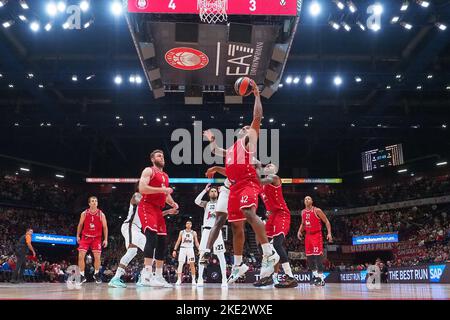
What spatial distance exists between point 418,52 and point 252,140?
13.7 m

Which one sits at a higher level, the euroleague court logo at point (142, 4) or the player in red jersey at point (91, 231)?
the euroleague court logo at point (142, 4)

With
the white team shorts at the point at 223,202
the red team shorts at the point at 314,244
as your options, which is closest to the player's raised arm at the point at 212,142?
the white team shorts at the point at 223,202

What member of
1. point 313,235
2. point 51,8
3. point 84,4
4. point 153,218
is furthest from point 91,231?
point 51,8

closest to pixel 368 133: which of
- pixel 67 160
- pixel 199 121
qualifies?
pixel 199 121

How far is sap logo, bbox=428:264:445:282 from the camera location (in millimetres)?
14109

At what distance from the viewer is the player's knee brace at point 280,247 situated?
276 inches

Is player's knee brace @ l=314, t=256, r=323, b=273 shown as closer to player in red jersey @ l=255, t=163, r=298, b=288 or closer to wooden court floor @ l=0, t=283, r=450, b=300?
player in red jersey @ l=255, t=163, r=298, b=288

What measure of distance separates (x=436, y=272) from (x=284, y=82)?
9.13 metres

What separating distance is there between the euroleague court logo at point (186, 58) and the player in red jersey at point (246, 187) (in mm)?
1980

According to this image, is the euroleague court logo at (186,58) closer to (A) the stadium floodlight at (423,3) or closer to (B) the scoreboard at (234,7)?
(B) the scoreboard at (234,7)

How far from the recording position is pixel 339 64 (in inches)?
710

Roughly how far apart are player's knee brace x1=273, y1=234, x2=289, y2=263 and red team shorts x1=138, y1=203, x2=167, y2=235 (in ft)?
6.33

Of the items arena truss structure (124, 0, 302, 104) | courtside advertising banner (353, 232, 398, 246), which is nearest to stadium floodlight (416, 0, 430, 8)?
arena truss structure (124, 0, 302, 104)

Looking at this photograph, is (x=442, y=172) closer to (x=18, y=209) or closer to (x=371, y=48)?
(x=371, y=48)
